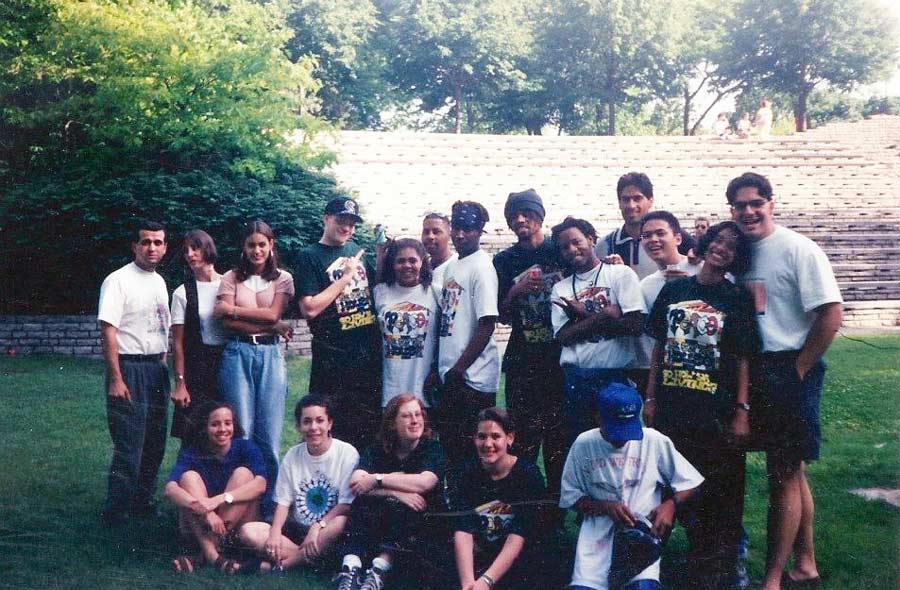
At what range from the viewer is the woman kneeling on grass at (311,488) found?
138 inches

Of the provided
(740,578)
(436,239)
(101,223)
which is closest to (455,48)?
(101,223)

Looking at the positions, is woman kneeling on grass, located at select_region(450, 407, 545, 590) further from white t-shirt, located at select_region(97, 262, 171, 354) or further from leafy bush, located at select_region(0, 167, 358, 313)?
leafy bush, located at select_region(0, 167, 358, 313)

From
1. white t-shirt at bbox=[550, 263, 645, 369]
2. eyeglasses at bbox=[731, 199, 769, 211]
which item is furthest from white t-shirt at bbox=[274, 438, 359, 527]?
eyeglasses at bbox=[731, 199, 769, 211]

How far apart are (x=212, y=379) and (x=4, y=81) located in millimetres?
3220

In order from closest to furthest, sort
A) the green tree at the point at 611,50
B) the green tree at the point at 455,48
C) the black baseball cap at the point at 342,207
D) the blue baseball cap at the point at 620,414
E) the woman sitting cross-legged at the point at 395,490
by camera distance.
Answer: the blue baseball cap at the point at 620,414
the woman sitting cross-legged at the point at 395,490
the black baseball cap at the point at 342,207
the green tree at the point at 455,48
the green tree at the point at 611,50

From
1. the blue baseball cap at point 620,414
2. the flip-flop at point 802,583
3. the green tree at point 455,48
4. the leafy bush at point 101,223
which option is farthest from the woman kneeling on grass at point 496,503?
the green tree at point 455,48

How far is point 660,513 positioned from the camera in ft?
9.96

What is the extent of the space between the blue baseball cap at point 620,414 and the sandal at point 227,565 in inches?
66.7

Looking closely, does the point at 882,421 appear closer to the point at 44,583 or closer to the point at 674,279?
the point at 674,279

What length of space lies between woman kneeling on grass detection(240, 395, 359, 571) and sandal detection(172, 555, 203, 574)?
0.21 m

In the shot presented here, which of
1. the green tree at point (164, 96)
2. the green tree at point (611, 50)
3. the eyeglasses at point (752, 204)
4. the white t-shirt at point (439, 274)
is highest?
the green tree at point (611, 50)

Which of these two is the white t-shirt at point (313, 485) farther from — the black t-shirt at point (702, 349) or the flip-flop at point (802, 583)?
the flip-flop at point (802, 583)

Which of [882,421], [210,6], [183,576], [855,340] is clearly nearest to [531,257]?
[183,576]

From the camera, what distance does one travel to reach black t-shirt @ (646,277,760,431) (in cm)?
310
